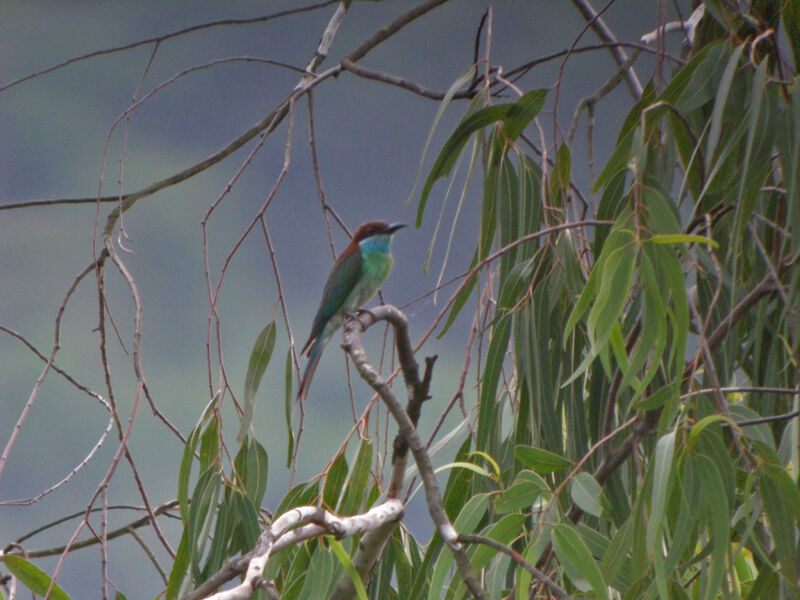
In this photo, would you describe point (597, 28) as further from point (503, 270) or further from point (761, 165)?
point (761, 165)

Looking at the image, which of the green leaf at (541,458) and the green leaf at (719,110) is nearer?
the green leaf at (719,110)

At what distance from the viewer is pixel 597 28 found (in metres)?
1.82

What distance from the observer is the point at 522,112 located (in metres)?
1.45

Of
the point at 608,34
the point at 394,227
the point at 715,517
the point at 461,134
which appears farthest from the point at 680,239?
the point at 394,227

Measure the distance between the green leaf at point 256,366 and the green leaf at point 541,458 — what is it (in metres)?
0.47

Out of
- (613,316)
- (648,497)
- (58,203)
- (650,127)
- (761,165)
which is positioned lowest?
(648,497)

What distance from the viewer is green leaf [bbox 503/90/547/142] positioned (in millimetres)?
1433

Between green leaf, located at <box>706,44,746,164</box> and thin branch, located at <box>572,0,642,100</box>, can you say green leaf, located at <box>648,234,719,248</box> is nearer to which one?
green leaf, located at <box>706,44,746,164</box>

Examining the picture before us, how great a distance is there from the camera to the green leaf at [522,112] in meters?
1.43

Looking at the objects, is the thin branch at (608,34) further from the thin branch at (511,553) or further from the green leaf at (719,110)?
the thin branch at (511,553)

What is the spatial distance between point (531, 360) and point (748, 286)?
1.08 feet

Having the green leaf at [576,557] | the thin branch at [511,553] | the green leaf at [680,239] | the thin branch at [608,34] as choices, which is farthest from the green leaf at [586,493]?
the thin branch at [608,34]

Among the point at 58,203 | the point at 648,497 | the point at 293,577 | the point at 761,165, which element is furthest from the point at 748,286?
the point at 58,203

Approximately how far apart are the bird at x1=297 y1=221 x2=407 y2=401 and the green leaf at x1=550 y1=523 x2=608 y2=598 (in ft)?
4.12
